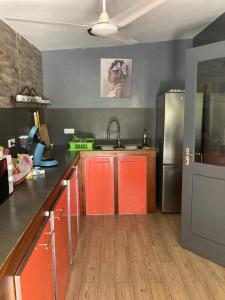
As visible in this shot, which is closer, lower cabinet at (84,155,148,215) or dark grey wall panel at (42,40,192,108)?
lower cabinet at (84,155,148,215)

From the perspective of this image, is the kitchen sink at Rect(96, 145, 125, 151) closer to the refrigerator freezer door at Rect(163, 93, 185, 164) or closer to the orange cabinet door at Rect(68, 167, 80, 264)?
the refrigerator freezer door at Rect(163, 93, 185, 164)

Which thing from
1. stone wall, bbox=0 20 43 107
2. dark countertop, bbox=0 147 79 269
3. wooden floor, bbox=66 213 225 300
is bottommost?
wooden floor, bbox=66 213 225 300

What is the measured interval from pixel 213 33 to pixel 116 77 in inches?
53.1

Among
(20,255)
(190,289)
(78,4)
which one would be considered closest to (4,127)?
(78,4)

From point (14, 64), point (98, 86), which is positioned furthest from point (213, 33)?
point (14, 64)

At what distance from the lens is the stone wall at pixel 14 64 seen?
2.32 meters

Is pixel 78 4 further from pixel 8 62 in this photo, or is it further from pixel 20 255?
pixel 20 255

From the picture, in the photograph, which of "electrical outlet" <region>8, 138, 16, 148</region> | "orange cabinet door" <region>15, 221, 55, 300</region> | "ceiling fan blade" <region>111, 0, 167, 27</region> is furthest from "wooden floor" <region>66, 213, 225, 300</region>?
"ceiling fan blade" <region>111, 0, 167, 27</region>

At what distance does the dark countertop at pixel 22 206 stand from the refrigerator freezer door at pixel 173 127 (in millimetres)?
1589

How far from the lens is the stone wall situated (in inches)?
91.4

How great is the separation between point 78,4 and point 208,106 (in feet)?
4.64

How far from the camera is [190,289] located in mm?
2002

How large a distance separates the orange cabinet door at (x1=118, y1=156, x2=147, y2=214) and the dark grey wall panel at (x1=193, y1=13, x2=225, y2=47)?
5.23 ft

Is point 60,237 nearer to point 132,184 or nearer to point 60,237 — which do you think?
point 60,237
